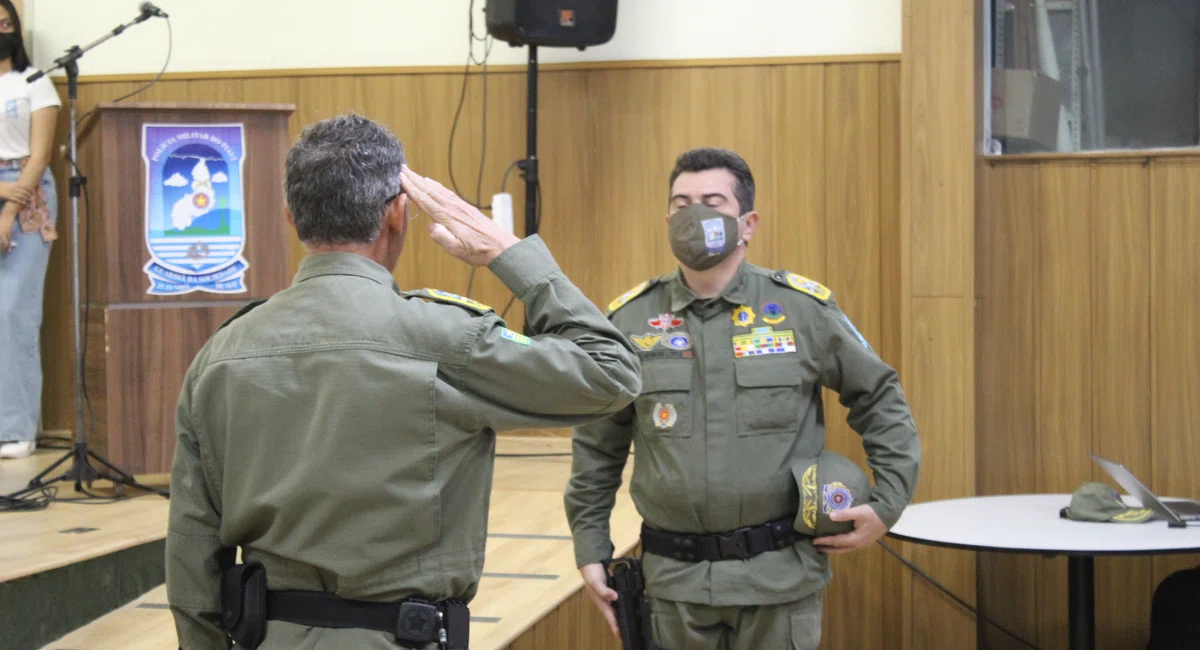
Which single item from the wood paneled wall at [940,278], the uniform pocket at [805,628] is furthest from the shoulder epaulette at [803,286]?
the wood paneled wall at [940,278]

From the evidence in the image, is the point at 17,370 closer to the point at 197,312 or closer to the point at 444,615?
the point at 197,312

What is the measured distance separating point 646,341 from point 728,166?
0.43 metres

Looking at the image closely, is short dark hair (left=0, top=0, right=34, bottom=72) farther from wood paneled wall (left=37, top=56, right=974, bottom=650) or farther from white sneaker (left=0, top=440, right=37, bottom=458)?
white sneaker (left=0, top=440, right=37, bottom=458)

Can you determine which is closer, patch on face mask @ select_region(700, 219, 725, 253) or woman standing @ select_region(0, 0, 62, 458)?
patch on face mask @ select_region(700, 219, 725, 253)

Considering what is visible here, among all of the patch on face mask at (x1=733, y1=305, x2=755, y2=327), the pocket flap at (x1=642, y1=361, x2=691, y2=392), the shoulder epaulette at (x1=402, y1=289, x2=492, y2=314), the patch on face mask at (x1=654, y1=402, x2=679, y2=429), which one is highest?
the shoulder epaulette at (x1=402, y1=289, x2=492, y2=314)

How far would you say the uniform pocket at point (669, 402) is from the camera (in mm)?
2613

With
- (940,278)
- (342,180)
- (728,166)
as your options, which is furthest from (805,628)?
(940,278)

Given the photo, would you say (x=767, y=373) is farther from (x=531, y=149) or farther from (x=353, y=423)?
(x=531, y=149)

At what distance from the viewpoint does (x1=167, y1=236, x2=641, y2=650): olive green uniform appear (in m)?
1.61

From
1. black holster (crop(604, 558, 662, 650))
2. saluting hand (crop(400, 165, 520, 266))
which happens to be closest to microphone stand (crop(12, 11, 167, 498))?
black holster (crop(604, 558, 662, 650))

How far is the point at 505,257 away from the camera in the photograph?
1.75m

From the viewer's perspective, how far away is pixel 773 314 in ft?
8.77

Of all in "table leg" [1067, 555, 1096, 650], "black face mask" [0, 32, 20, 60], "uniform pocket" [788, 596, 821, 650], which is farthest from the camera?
"black face mask" [0, 32, 20, 60]

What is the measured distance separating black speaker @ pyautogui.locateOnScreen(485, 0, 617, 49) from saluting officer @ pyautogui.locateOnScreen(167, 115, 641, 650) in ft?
11.8
